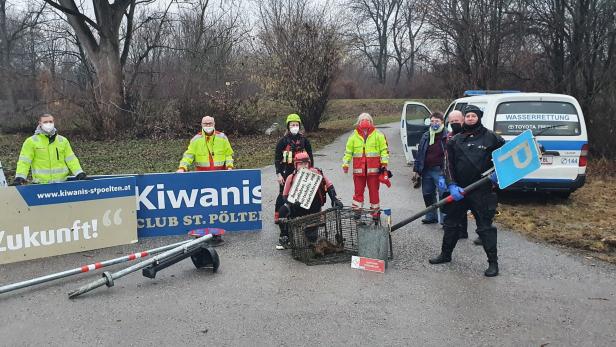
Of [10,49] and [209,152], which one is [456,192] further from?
[10,49]

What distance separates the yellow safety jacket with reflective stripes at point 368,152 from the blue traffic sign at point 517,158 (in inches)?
80.8

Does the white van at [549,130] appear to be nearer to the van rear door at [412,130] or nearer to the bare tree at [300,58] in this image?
the van rear door at [412,130]

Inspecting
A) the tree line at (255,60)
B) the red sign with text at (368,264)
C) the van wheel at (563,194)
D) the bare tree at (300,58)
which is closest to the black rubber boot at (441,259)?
the red sign with text at (368,264)

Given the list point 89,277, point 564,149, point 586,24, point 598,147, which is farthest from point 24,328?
point 586,24

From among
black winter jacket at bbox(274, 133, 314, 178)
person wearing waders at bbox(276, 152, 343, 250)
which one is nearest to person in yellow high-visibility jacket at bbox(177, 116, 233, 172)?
black winter jacket at bbox(274, 133, 314, 178)

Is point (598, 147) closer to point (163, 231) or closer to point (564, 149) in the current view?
point (564, 149)

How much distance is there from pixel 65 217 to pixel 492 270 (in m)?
5.20

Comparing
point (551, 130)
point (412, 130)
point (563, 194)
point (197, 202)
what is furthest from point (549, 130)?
point (197, 202)

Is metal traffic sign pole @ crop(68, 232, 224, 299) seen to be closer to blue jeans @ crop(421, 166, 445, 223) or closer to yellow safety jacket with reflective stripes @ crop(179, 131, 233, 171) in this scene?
yellow safety jacket with reflective stripes @ crop(179, 131, 233, 171)

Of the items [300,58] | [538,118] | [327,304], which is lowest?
[327,304]

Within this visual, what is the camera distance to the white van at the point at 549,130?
8.58 metres

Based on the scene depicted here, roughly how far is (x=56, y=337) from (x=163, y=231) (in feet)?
10.00

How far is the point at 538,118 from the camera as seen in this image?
29.0 feet

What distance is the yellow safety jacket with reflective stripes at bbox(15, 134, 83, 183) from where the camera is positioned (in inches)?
261
